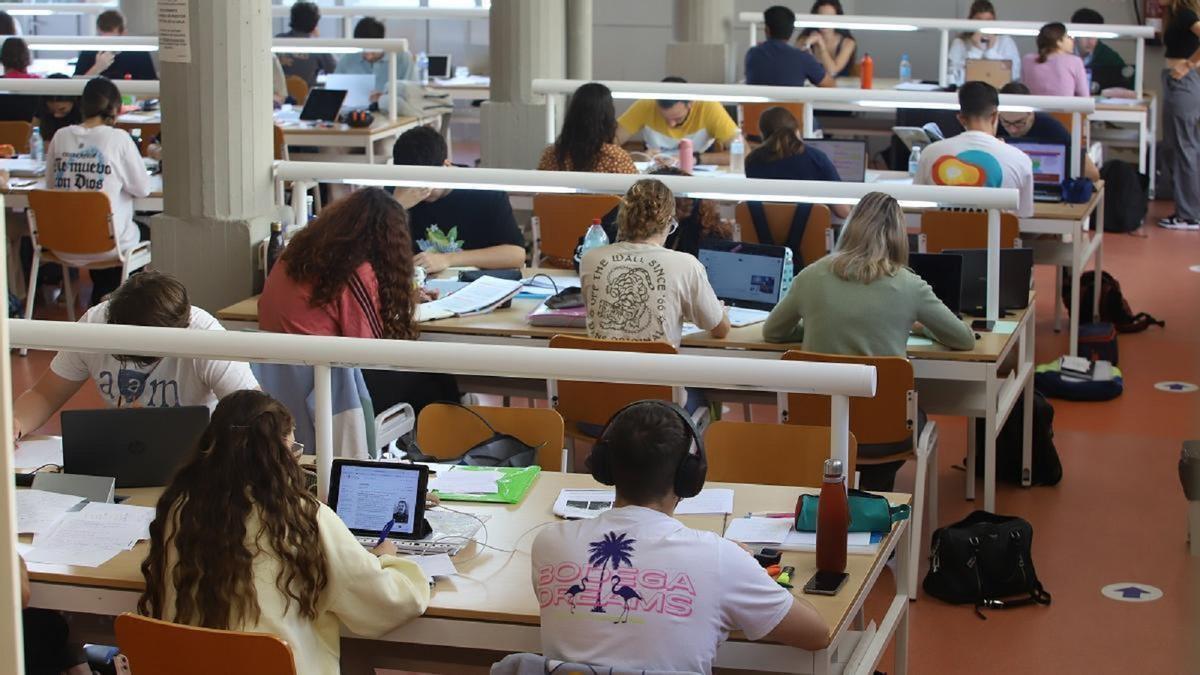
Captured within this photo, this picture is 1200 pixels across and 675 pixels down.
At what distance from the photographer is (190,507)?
2.64m

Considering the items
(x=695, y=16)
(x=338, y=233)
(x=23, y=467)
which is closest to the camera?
(x=23, y=467)

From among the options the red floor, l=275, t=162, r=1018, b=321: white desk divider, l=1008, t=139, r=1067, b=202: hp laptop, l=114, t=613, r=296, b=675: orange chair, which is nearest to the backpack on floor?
the red floor

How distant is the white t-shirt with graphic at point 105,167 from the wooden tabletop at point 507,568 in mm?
4008

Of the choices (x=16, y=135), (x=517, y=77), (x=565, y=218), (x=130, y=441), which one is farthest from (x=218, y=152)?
(x=16, y=135)

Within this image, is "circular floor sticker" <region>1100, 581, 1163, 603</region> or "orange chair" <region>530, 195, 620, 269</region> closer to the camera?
"circular floor sticker" <region>1100, 581, 1163, 603</region>

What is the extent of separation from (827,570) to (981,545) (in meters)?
1.67

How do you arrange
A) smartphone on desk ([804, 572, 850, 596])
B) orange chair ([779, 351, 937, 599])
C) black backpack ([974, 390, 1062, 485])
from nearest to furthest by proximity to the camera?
smartphone on desk ([804, 572, 850, 596]), orange chair ([779, 351, 937, 599]), black backpack ([974, 390, 1062, 485])

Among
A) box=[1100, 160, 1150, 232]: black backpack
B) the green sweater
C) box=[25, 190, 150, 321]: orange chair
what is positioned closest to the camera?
the green sweater

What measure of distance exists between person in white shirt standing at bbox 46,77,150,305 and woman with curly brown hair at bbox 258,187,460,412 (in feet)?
9.40

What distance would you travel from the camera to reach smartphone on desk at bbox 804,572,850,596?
9.28 ft

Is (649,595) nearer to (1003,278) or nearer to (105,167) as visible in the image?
(1003,278)

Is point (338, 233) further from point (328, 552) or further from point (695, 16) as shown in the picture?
point (695, 16)

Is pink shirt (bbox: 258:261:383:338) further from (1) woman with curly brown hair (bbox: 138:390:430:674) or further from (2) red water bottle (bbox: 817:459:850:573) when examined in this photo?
(2) red water bottle (bbox: 817:459:850:573)

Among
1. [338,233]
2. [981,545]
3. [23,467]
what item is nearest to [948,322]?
[981,545]
